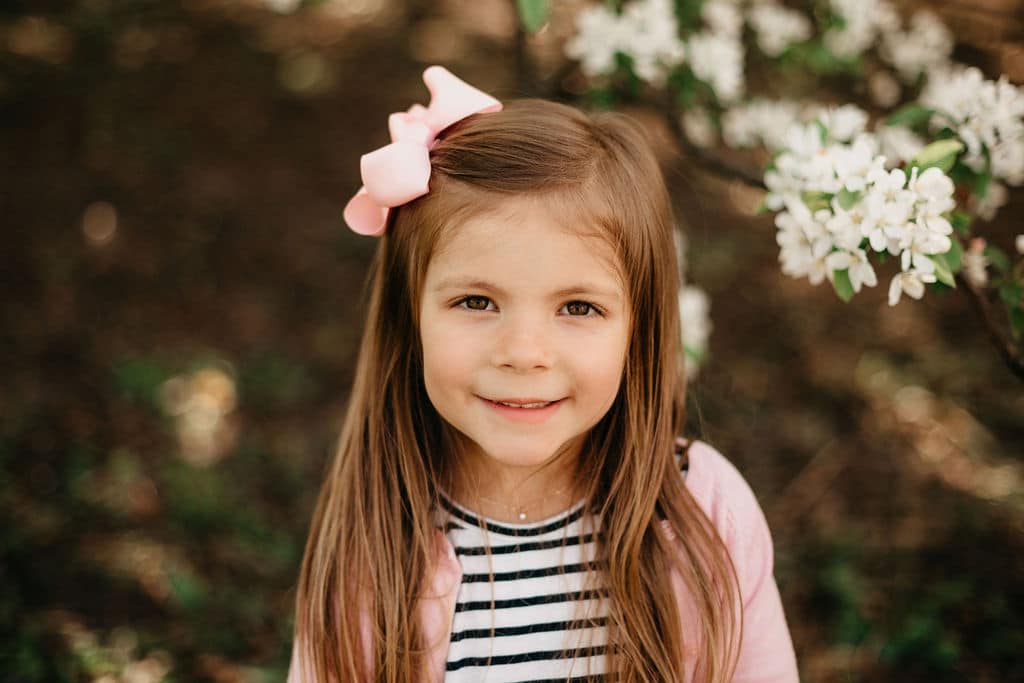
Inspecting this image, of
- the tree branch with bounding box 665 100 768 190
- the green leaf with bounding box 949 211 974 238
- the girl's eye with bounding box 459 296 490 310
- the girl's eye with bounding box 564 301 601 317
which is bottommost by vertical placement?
the girl's eye with bounding box 564 301 601 317

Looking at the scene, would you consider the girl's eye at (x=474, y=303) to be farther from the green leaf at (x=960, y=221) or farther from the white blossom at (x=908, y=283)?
the green leaf at (x=960, y=221)

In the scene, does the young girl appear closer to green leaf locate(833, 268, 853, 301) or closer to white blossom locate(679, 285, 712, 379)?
green leaf locate(833, 268, 853, 301)

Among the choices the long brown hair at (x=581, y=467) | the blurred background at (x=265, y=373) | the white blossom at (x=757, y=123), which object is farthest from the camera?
the blurred background at (x=265, y=373)

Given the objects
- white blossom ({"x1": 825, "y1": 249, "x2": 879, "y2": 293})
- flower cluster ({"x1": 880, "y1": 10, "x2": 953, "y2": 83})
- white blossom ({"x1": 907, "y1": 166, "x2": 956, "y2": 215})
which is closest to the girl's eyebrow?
white blossom ({"x1": 825, "y1": 249, "x2": 879, "y2": 293})

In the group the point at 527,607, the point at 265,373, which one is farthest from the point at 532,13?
the point at 265,373

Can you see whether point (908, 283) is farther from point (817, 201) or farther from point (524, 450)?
point (524, 450)

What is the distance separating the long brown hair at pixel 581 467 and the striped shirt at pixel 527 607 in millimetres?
47

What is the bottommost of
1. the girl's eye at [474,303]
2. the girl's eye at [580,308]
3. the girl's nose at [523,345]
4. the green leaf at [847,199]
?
the girl's nose at [523,345]

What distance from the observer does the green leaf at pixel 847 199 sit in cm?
142

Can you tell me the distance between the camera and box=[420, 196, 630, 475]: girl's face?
1229 mm

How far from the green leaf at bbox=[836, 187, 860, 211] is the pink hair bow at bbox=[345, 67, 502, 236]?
0.59m

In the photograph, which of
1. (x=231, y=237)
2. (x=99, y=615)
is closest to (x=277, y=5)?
(x=99, y=615)

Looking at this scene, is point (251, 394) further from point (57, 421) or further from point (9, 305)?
point (9, 305)

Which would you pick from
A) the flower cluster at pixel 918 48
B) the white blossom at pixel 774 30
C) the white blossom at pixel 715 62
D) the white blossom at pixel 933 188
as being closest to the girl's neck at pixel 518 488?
the white blossom at pixel 933 188
